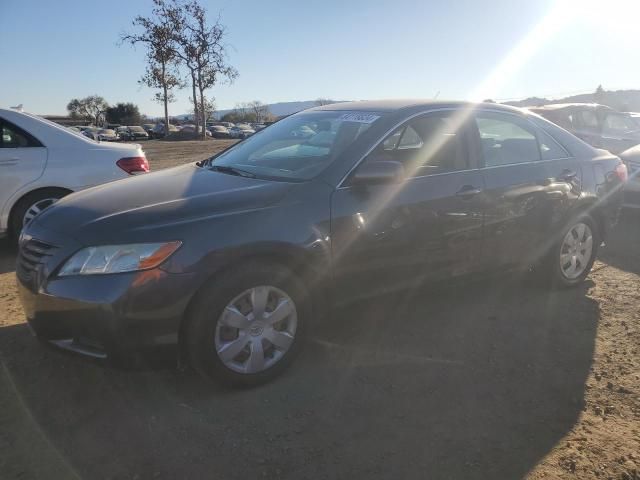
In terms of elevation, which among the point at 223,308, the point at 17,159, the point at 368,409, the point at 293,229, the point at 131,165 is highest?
the point at 17,159

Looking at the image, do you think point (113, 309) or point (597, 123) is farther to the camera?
point (597, 123)

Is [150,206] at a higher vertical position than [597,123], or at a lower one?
lower

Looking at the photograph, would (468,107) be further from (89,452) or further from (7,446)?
(7,446)

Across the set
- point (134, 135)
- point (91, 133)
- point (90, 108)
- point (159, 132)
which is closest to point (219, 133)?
point (159, 132)

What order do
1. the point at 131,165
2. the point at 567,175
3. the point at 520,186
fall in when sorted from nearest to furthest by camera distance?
the point at 520,186, the point at 567,175, the point at 131,165

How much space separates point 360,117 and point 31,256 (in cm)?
223

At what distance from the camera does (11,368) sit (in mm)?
3186

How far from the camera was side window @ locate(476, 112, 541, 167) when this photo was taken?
13.0ft

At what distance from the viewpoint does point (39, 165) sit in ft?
17.5

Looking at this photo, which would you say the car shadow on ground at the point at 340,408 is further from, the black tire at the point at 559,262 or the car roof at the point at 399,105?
the car roof at the point at 399,105

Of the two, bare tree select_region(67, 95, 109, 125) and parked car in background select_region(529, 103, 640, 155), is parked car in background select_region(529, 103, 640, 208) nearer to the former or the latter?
parked car in background select_region(529, 103, 640, 155)

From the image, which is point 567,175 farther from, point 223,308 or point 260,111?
point 260,111

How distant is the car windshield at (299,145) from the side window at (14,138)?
2.42 metres

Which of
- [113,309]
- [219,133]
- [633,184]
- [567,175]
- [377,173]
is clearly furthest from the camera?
[219,133]
